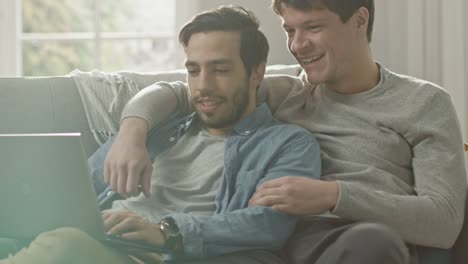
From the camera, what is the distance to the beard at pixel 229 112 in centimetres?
Result: 185

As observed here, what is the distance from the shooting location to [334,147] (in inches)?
71.7

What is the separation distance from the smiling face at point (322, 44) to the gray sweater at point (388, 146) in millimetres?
65

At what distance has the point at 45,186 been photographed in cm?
136

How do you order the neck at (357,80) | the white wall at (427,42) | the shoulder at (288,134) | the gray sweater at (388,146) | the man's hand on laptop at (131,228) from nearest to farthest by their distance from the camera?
the man's hand on laptop at (131,228)
the gray sweater at (388,146)
the shoulder at (288,134)
the neck at (357,80)
the white wall at (427,42)

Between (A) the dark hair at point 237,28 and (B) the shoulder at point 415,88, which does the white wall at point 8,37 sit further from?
(B) the shoulder at point 415,88

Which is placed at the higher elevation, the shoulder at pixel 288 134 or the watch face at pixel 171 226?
the shoulder at pixel 288 134

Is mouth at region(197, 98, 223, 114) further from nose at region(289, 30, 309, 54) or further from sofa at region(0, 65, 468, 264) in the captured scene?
sofa at region(0, 65, 468, 264)

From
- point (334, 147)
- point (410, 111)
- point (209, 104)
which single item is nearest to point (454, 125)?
point (410, 111)

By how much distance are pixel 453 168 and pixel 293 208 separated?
1.23 feet

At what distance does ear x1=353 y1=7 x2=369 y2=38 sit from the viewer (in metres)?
1.89

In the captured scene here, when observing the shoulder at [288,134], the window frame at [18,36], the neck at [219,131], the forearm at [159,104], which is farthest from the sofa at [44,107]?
the window frame at [18,36]

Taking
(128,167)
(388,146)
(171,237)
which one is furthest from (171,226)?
(388,146)

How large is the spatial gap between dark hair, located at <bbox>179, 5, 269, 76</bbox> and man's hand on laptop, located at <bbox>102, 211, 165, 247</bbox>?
1.69 ft

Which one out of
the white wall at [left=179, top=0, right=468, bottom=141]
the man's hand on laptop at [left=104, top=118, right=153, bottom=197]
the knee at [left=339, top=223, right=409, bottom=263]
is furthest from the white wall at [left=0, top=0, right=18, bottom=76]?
the knee at [left=339, top=223, right=409, bottom=263]
